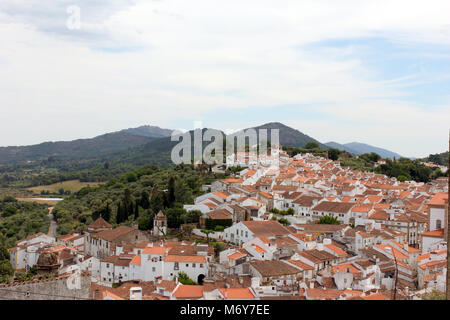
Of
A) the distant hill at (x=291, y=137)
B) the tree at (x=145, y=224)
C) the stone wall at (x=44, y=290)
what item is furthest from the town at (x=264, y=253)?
the distant hill at (x=291, y=137)

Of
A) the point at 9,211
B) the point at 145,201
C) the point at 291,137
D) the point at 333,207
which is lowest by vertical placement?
the point at 9,211

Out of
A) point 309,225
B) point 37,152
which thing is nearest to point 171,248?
point 309,225

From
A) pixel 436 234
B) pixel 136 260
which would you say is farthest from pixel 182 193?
pixel 436 234

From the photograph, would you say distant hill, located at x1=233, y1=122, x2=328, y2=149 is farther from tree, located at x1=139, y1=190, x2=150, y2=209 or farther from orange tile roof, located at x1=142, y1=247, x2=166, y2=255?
orange tile roof, located at x1=142, y1=247, x2=166, y2=255

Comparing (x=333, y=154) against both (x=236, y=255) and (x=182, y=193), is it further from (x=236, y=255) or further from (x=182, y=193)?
(x=236, y=255)

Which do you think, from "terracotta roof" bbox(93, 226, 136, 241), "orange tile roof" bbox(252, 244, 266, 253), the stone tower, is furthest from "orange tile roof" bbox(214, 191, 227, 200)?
"orange tile roof" bbox(252, 244, 266, 253)
